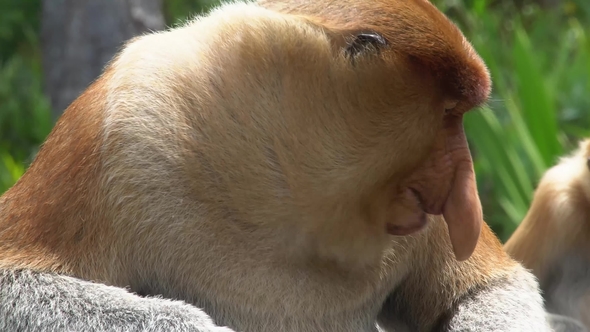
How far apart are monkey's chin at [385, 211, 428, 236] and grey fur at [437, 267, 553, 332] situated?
411 millimetres

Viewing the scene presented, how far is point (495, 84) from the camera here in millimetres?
5199

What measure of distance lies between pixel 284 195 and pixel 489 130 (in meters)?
2.83

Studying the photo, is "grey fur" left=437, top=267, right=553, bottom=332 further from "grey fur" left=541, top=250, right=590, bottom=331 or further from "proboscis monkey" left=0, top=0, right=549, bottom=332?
"grey fur" left=541, top=250, right=590, bottom=331

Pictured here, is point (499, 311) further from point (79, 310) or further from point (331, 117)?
point (79, 310)

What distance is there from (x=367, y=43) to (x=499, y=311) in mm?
857

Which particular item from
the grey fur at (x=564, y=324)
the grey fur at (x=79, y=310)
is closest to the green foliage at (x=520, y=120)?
the grey fur at (x=564, y=324)

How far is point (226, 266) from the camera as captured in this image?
199 centimetres

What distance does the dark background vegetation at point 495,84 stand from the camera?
4.61 meters

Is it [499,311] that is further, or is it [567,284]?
[567,284]

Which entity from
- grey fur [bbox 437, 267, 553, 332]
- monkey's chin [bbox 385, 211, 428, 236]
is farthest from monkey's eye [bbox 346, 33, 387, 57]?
grey fur [bbox 437, 267, 553, 332]

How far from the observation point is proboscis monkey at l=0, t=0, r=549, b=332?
190 cm

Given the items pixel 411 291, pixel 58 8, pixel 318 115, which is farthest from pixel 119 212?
pixel 58 8

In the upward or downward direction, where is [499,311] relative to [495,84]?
upward

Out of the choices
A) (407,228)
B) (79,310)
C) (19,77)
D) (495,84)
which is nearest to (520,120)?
(495,84)
